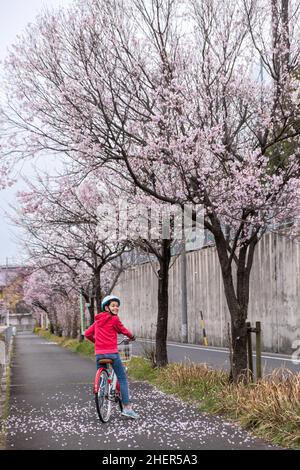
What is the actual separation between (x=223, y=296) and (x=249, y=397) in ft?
57.3

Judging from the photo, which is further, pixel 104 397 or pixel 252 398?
pixel 104 397

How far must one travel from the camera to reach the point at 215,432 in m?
8.30

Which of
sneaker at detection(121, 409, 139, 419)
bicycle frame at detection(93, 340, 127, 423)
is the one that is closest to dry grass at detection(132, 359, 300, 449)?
sneaker at detection(121, 409, 139, 419)

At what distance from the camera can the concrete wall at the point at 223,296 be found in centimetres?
2088

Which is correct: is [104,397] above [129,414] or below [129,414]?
above

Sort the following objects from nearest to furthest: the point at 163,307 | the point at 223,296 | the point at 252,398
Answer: the point at 252,398 < the point at 163,307 < the point at 223,296

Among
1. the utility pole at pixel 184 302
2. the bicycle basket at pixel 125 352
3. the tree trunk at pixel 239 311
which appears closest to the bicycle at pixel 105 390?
the tree trunk at pixel 239 311

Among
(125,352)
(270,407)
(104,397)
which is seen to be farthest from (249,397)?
(125,352)

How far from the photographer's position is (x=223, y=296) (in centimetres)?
2658

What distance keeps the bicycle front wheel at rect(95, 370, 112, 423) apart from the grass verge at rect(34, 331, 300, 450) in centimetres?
148

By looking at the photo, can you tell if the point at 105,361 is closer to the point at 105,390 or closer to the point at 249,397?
the point at 105,390
